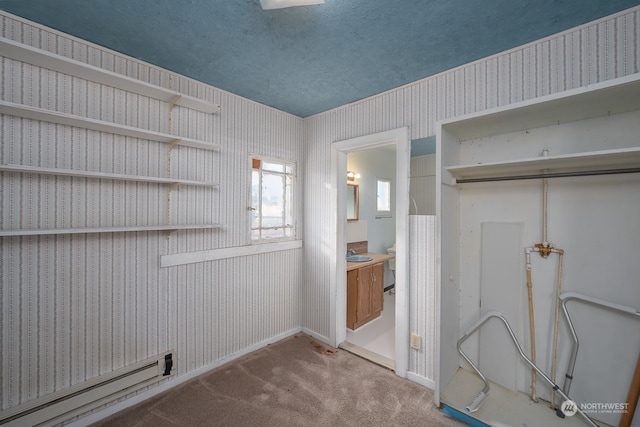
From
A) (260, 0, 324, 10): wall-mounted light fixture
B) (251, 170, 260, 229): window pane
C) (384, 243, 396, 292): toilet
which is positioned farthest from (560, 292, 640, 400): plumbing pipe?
(384, 243, 396, 292): toilet

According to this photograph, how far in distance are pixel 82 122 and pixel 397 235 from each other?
2.43m

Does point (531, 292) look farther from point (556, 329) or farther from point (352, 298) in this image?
point (352, 298)

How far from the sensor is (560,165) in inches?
63.5

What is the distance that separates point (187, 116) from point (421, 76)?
1.98 metres

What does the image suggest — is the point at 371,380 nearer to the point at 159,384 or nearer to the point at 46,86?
the point at 159,384

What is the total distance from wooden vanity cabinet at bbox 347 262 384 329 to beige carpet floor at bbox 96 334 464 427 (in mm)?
669

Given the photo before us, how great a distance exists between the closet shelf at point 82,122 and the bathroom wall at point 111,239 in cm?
7

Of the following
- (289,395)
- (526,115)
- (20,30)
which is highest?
(20,30)

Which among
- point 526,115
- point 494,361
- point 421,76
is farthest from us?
point 421,76

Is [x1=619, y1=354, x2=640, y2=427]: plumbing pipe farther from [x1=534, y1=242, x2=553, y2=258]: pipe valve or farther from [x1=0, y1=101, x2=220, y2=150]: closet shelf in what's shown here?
[x1=0, y1=101, x2=220, y2=150]: closet shelf

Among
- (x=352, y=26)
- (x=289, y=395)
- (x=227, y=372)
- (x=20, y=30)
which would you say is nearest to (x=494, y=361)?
(x=289, y=395)

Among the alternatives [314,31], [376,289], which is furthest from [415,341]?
[314,31]

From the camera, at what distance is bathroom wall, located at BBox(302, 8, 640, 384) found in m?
1.51

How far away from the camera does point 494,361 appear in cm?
194
